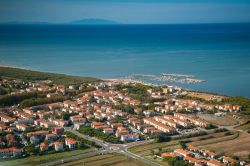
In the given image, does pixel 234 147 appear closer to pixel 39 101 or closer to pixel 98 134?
pixel 98 134

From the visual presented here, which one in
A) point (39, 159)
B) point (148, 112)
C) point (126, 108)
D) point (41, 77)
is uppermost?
point (41, 77)

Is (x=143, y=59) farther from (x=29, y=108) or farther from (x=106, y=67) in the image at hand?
(x=29, y=108)

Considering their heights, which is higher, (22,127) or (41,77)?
(41,77)

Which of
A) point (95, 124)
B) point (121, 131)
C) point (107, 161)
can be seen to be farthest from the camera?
point (95, 124)

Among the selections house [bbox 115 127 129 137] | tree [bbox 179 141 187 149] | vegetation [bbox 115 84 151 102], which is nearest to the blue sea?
vegetation [bbox 115 84 151 102]

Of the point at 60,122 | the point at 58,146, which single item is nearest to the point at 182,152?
the point at 58,146
